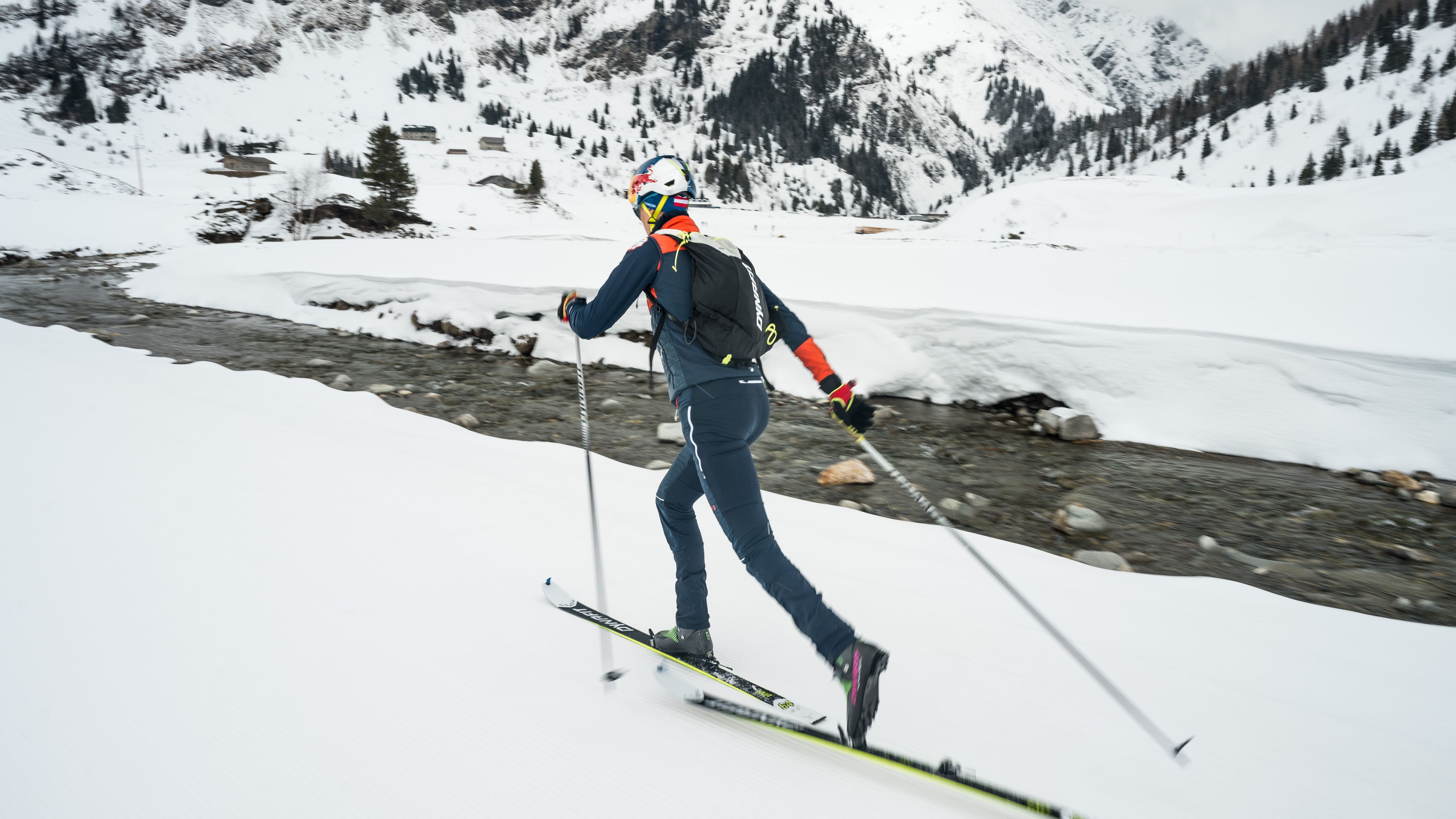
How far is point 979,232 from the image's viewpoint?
42281 millimetres

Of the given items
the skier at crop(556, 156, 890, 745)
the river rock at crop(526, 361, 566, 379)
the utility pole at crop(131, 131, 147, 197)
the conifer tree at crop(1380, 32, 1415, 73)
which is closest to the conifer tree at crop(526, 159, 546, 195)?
the utility pole at crop(131, 131, 147, 197)

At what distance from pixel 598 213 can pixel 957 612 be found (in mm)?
78239

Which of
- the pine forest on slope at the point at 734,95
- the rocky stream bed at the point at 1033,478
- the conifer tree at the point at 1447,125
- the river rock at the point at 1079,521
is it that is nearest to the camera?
the rocky stream bed at the point at 1033,478

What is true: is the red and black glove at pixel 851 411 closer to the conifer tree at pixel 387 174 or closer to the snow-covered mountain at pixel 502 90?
the conifer tree at pixel 387 174

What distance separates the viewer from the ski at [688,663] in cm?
235

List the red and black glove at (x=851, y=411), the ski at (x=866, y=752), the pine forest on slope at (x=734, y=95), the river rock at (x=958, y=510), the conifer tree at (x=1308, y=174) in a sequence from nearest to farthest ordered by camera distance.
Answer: the ski at (x=866, y=752) < the red and black glove at (x=851, y=411) < the river rock at (x=958, y=510) < the conifer tree at (x=1308, y=174) < the pine forest on slope at (x=734, y=95)

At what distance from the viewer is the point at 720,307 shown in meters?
2.35

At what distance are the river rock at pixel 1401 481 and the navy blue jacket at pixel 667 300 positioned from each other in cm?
617

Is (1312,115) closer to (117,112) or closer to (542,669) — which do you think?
(542,669)

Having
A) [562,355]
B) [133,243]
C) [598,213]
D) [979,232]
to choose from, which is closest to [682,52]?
[598,213]

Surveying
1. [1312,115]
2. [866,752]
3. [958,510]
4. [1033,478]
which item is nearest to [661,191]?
[866,752]

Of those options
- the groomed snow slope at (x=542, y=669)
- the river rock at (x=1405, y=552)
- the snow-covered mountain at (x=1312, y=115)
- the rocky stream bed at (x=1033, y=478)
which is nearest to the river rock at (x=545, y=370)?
the rocky stream bed at (x=1033, y=478)

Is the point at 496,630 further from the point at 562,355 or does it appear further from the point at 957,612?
the point at 562,355

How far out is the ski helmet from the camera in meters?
2.54
